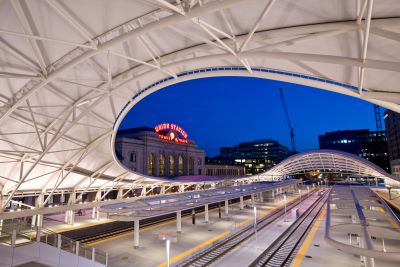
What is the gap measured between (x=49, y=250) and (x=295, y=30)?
16699 millimetres

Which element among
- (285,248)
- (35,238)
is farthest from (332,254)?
(35,238)

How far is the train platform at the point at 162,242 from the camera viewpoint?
19125 millimetres

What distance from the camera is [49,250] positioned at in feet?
46.5

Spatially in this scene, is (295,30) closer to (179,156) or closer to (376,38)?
(376,38)

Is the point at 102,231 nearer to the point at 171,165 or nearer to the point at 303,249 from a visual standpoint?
the point at 303,249

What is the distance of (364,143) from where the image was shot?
542 feet

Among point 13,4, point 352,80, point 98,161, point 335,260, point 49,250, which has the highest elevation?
point 13,4

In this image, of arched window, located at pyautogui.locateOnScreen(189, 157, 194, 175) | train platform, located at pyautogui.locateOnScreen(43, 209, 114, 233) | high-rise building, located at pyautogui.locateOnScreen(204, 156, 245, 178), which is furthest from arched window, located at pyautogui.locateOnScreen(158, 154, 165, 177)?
train platform, located at pyautogui.locateOnScreen(43, 209, 114, 233)

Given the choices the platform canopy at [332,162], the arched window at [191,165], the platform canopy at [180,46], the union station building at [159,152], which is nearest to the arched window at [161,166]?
the union station building at [159,152]

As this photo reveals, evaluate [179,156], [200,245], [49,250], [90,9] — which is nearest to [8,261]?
[49,250]

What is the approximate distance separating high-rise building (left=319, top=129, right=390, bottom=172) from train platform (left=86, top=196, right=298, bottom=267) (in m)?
150

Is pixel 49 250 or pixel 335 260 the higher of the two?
pixel 49 250

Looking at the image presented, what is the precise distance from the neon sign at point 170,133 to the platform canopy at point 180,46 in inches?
2357

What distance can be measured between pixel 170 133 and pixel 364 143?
464 ft
